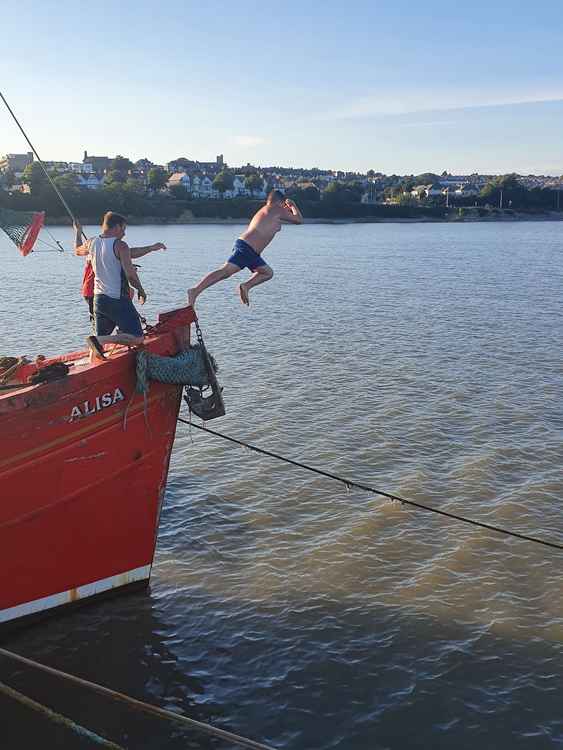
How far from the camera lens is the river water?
6828 mm

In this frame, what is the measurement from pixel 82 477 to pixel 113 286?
1925 millimetres

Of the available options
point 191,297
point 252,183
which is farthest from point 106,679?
point 252,183

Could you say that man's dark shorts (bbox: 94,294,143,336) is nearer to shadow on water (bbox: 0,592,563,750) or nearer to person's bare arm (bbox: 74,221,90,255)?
person's bare arm (bbox: 74,221,90,255)

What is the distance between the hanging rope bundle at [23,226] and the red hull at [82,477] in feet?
5.52

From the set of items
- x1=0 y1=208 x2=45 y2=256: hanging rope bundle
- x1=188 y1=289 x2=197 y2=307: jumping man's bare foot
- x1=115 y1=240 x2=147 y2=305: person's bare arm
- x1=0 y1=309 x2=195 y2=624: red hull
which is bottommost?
x1=0 y1=309 x2=195 y2=624: red hull

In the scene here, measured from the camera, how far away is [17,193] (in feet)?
336

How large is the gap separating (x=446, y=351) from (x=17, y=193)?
92.5m

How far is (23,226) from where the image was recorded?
878cm

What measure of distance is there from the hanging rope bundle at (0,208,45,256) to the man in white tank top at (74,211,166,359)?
103cm

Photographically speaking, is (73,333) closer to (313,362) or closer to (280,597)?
(313,362)

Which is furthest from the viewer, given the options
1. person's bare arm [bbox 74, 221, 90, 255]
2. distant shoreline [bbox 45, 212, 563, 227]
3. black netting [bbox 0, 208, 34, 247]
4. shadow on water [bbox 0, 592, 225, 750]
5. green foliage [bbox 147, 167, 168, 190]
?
green foliage [bbox 147, 167, 168, 190]

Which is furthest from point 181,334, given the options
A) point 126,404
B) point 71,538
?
point 71,538

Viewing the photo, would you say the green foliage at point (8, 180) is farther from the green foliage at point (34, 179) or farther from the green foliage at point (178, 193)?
the green foliage at point (178, 193)

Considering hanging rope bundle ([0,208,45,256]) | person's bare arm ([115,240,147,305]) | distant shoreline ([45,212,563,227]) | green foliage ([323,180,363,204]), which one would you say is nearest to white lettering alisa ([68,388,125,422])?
person's bare arm ([115,240,147,305])
